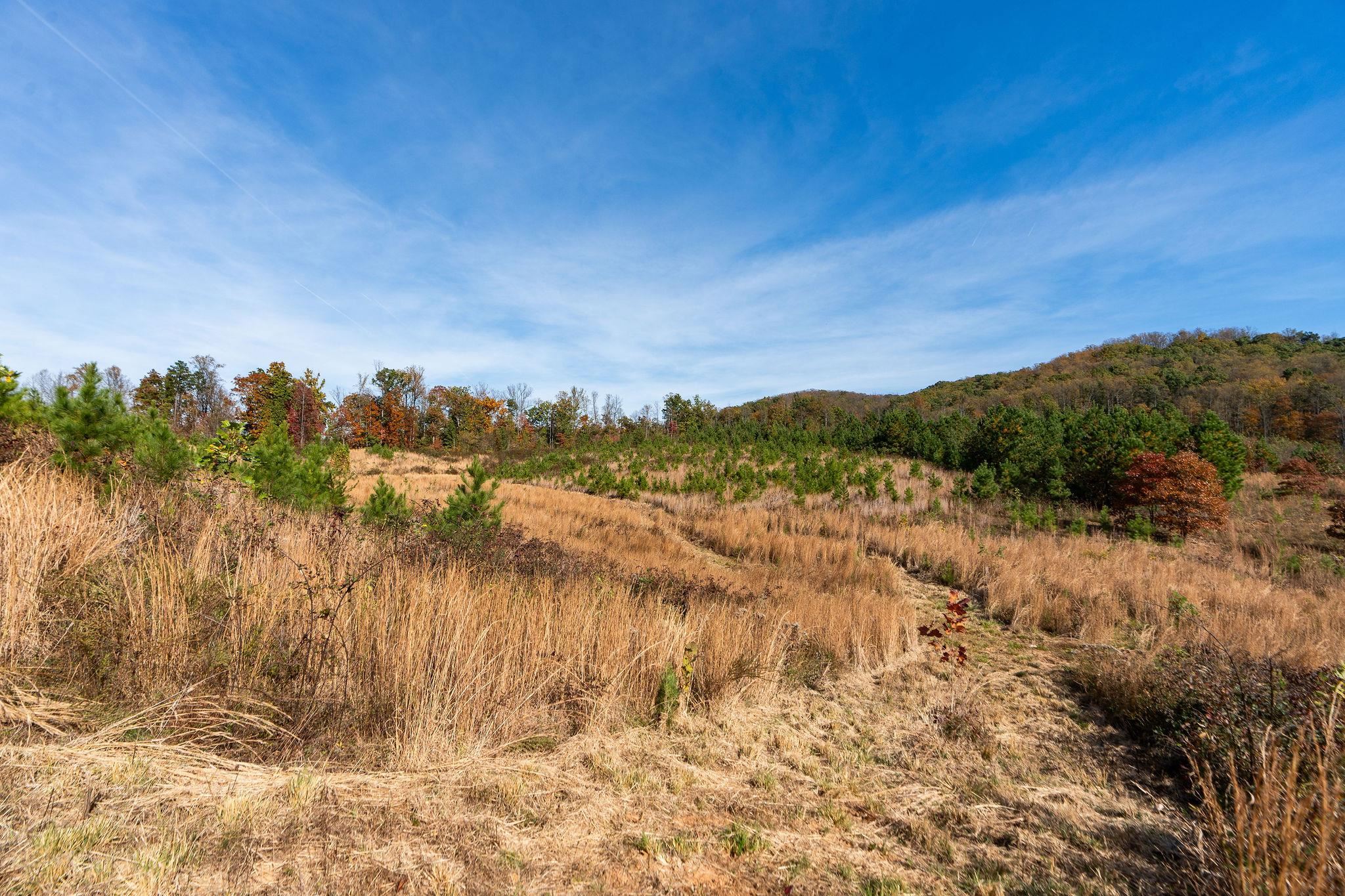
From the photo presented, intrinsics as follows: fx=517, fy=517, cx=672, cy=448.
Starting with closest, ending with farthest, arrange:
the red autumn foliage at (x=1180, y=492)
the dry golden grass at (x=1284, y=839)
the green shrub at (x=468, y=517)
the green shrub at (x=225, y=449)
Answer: the dry golden grass at (x=1284, y=839)
the green shrub at (x=468, y=517)
the green shrub at (x=225, y=449)
the red autumn foliage at (x=1180, y=492)

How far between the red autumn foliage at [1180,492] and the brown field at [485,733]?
31.8 feet

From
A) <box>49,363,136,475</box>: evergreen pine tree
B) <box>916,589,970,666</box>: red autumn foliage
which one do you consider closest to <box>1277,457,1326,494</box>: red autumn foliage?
<box>916,589,970,666</box>: red autumn foliage

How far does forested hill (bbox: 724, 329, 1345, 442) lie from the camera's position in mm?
44656

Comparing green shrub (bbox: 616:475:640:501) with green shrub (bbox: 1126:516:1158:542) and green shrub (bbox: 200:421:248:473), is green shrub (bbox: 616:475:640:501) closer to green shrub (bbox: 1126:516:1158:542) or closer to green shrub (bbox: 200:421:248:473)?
green shrub (bbox: 200:421:248:473)

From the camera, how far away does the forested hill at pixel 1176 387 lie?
44.7m

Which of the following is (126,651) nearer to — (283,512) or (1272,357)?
(283,512)

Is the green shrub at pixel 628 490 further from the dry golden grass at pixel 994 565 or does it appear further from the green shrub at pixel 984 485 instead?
the green shrub at pixel 984 485

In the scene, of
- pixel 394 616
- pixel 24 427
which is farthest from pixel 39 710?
pixel 24 427

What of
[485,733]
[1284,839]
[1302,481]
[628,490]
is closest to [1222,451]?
[1302,481]

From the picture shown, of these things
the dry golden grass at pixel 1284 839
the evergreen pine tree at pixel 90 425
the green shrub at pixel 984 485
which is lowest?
the dry golden grass at pixel 1284 839

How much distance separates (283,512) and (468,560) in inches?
86.2

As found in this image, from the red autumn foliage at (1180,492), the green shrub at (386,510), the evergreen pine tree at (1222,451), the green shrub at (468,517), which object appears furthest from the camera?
the evergreen pine tree at (1222,451)

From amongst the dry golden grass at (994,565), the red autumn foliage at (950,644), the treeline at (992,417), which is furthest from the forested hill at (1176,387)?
→ the red autumn foliage at (950,644)

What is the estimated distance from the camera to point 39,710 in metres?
2.69
